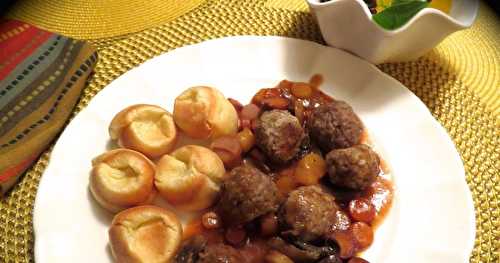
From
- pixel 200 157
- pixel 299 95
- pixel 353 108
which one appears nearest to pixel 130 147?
pixel 200 157

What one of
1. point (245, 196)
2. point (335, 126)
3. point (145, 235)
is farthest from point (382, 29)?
point (145, 235)

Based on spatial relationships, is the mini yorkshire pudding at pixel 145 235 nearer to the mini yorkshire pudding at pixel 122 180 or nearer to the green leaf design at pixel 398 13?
the mini yorkshire pudding at pixel 122 180

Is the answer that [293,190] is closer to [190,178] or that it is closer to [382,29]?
[190,178]

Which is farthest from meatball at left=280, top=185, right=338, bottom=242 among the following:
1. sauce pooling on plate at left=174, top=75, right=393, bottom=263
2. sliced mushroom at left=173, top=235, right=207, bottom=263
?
sliced mushroom at left=173, top=235, right=207, bottom=263

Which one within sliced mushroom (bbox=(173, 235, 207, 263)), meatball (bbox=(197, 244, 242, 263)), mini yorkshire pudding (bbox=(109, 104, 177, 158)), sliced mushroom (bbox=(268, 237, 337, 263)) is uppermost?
mini yorkshire pudding (bbox=(109, 104, 177, 158))

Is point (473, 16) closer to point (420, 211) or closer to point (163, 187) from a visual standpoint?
point (420, 211)

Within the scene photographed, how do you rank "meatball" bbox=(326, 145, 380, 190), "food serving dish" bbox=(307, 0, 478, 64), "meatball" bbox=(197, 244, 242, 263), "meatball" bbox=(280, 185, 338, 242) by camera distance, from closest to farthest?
"meatball" bbox=(197, 244, 242, 263)
"meatball" bbox=(280, 185, 338, 242)
"meatball" bbox=(326, 145, 380, 190)
"food serving dish" bbox=(307, 0, 478, 64)

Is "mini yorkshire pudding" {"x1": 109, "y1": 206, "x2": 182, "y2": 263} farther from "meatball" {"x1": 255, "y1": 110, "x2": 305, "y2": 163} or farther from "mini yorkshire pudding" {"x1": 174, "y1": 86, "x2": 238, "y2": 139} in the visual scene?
"meatball" {"x1": 255, "y1": 110, "x2": 305, "y2": 163}
